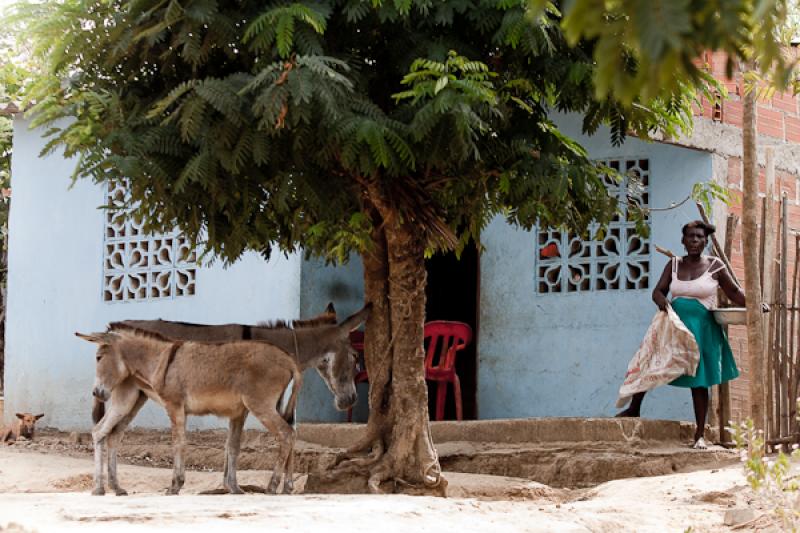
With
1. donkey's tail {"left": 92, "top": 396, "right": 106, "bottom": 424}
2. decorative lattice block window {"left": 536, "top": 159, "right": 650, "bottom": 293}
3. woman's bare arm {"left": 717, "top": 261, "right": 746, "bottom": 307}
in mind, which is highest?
decorative lattice block window {"left": 536, "top": 159, "right": 650, "bottom": 293}

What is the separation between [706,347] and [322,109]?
444 centimetres

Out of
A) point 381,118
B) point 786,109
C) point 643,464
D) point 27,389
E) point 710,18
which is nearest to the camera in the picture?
point 710,18

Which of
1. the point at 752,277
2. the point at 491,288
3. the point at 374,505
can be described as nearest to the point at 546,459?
the point at 752,277

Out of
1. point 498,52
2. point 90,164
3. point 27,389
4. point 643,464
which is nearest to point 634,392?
point 643,464

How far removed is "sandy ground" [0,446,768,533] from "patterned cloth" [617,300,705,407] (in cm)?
94

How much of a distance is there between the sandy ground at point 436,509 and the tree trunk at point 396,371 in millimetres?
647

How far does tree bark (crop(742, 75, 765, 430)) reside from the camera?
857 centimetres

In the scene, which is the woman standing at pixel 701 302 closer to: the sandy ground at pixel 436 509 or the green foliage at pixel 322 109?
the sandy ground at pixel 436 509

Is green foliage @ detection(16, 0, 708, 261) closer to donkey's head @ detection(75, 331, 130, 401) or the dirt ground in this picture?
donkey's head @ detection(75, 331, 130, 401)

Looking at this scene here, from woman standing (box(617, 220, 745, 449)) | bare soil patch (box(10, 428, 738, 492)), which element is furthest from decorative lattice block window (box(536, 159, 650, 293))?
bare soil patch (box(10, 428, 738, 492))

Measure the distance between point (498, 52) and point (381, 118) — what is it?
110 cm

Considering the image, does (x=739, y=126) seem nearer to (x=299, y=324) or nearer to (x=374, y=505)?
(x=299, y=324)

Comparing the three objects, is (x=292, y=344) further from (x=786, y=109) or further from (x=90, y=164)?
(x=786, y=109)

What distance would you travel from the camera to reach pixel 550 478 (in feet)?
31.4
